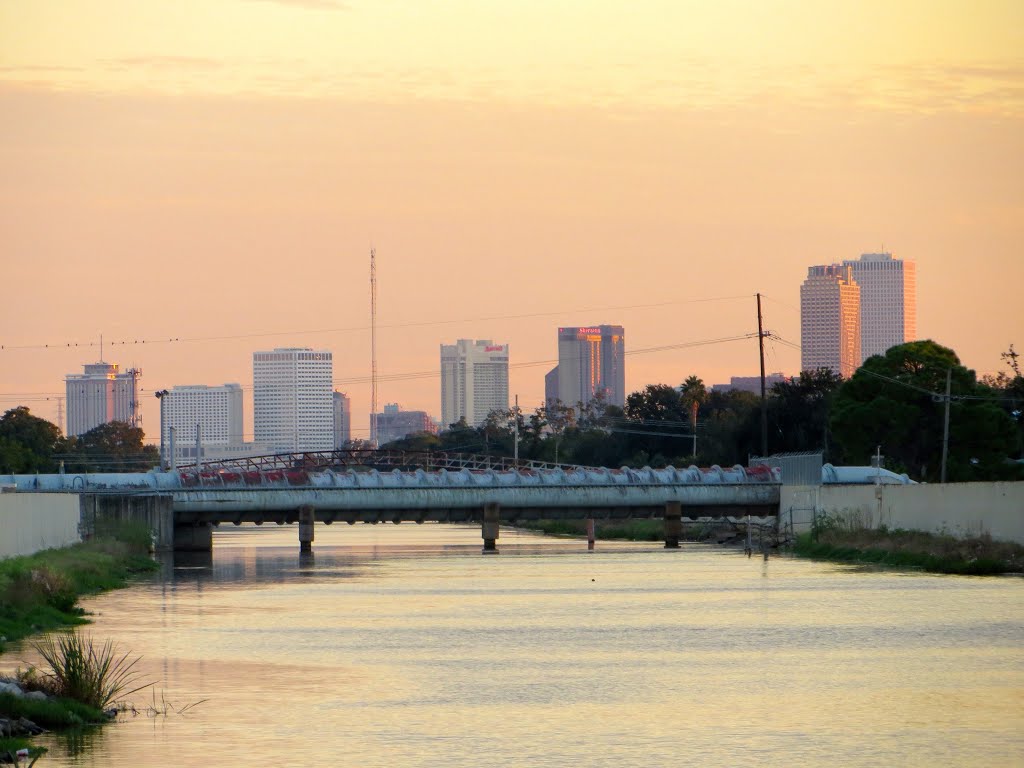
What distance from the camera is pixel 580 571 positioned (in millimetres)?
73688

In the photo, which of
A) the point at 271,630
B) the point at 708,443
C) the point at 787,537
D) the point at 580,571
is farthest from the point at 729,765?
the point at 708,443

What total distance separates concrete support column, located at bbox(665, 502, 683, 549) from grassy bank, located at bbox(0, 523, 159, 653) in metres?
35.2

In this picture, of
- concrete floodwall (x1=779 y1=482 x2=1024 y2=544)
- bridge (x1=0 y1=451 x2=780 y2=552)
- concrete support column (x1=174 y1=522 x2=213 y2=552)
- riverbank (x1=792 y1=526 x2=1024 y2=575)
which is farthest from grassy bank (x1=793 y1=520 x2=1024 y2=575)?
concrete support column (x1=174 y1=522 x2=213 y2=552)

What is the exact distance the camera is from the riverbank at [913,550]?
65875 millimetres

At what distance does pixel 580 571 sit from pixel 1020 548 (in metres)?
16.9

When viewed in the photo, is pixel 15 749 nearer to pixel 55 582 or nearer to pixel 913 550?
pixel 55 582

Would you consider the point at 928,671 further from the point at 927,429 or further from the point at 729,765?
the point at 927,429

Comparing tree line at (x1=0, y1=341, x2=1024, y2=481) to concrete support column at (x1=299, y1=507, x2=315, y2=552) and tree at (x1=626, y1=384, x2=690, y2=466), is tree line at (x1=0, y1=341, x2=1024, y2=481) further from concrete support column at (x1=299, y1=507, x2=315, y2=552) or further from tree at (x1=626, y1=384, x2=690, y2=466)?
concrete support column at (x1=299, y1=507, x2=315, y2=552)

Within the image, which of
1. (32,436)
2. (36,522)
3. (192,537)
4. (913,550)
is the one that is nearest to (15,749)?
(36,522)

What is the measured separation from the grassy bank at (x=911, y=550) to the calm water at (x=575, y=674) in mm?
4307

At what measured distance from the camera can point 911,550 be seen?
74562 mm

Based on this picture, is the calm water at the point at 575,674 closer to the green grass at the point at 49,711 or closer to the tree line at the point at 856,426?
the green grass at the point at 49,711

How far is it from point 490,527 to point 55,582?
55.1 metres

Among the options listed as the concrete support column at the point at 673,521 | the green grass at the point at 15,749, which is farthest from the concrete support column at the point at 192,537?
the green grass at the point at 15,749
